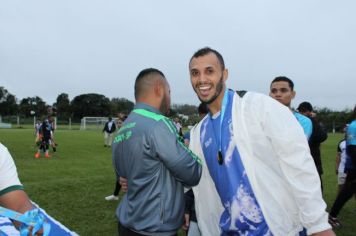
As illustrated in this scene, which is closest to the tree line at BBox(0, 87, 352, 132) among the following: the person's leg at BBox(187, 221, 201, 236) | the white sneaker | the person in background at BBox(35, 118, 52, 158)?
the person in background at BBox(35, 118, 52, 158)

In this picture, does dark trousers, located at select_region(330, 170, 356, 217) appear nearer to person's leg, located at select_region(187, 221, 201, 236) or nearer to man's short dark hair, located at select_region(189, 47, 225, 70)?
person's leg, located at select_region(187, 221, 201, 236)

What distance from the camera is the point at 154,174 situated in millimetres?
3176

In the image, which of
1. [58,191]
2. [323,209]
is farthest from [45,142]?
[323,209]

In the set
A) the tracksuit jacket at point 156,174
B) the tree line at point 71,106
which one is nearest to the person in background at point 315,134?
the tracksuit jacket at point 156,174

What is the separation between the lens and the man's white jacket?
2561 mm

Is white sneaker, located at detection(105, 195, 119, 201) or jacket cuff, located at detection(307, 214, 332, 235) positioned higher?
jacket cuff, located at detection(307, 214, 332, 235)

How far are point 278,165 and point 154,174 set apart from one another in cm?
95

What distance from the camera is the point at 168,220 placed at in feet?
10.4

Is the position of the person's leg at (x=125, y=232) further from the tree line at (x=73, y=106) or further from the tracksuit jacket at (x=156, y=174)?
the tree line at (x=73, y=106)

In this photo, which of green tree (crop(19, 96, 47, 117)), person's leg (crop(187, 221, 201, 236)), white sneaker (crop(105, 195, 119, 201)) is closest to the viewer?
person's leg (crop(187, 221, 201, 236))

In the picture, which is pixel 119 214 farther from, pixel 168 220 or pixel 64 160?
pixel 64 160

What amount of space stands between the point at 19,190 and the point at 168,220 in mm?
1202

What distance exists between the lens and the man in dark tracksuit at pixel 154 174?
3088mm

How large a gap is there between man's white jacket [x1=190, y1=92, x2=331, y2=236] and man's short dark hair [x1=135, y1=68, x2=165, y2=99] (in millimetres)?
892
